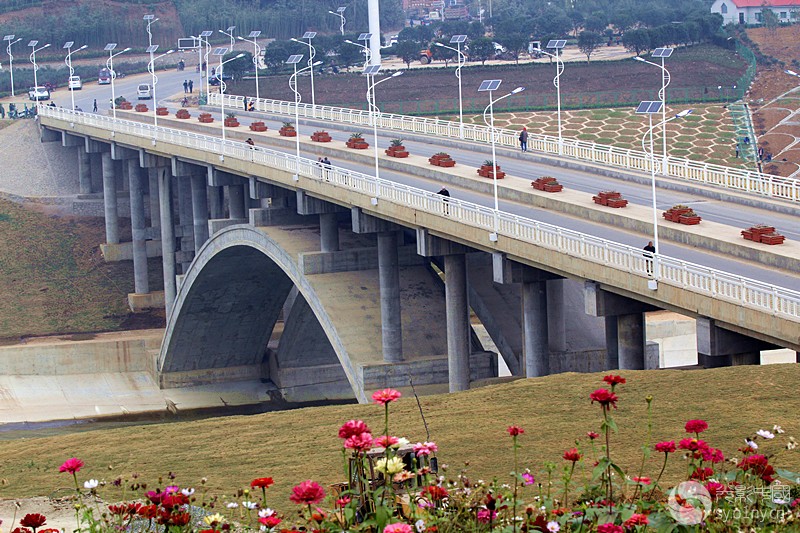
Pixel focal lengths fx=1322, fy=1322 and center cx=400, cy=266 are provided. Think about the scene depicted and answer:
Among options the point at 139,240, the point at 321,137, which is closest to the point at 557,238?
the point at 321,137

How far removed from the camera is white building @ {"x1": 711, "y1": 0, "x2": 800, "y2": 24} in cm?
16950

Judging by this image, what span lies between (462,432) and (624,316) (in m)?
13.8

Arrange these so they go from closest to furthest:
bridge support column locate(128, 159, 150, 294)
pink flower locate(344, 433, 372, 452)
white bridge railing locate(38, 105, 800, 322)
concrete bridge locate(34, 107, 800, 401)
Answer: pink flower locate(344, 433, 372, 452)
white bridge railing locate(38, 105, 800, 322)
concrete bridge locate(34, 107, 800, 401)
bridge support column locate(128, 159, 150, 294)

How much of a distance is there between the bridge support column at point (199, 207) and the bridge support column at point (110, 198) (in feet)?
61.6

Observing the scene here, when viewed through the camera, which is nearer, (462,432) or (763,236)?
(462,432)

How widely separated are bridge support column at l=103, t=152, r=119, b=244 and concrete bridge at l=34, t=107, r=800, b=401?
0.43 ft

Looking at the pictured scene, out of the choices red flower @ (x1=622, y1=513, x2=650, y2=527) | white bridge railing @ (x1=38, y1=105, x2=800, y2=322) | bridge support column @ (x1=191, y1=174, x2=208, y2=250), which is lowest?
bridge support column @ (x1=191, y1=174, x2=208, y2=250)

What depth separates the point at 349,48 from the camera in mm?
146875

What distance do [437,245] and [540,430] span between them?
24474 millimetres

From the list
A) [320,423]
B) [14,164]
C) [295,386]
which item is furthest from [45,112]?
[320,423]

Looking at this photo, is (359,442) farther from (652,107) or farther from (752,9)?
(752,9)

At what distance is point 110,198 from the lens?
9719 cm

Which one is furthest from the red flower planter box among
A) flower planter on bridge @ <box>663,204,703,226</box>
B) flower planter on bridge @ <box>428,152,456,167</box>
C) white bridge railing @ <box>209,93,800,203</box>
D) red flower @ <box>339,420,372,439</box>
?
red flower @ <box>339,420,372,439</box>

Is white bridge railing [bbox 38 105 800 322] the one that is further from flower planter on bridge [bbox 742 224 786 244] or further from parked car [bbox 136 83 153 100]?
parked car [bbox 136 83 153 100]
